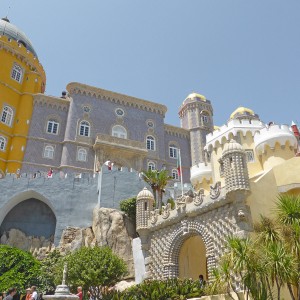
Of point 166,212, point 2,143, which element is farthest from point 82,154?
point 166,212

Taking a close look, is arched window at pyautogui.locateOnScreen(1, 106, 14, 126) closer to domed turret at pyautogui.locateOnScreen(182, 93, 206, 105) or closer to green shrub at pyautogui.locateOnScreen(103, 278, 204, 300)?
domed turret at pyautogui.locateOnScreen(182, 93, 206, 105)

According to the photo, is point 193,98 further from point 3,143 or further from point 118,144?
point 3,143

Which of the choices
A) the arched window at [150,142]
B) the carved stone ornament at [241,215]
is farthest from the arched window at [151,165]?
the carved stone ornament at [241,215]

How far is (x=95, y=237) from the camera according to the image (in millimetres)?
31219

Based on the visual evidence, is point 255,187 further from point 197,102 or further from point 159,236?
point 197,102

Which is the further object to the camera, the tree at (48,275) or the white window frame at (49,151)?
the white window frame at (49,151)

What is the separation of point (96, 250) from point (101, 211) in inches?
341

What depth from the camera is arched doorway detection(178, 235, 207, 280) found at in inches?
919

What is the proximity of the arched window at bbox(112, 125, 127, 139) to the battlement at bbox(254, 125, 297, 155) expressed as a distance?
2407 cm

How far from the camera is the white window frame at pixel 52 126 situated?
1793 inches

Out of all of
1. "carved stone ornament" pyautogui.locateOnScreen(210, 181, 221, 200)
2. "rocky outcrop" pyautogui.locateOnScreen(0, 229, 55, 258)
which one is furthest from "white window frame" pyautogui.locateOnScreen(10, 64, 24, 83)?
"carved stone ornament" pyautogui.locateOnScreen(210, 181, 221, 200)

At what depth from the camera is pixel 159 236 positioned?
24.1 m

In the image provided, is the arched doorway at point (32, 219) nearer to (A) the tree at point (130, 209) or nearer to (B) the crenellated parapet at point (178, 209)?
(A) the tree at point (130, 209)

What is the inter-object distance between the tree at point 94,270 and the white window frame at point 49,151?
22.2 meters
